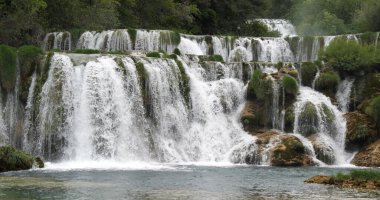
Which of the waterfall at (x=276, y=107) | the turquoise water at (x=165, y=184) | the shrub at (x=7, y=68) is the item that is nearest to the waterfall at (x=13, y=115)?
the shrub at (x=7, y=68)

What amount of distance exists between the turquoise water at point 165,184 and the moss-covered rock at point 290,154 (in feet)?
12.6

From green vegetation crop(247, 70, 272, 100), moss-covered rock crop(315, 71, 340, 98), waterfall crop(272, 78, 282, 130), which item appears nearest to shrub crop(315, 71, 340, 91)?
moss-covered rock crop(315, 71, 340, 98)

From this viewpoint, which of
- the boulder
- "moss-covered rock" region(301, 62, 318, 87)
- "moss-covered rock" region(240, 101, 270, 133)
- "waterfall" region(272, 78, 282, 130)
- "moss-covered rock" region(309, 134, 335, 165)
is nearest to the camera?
the boulder

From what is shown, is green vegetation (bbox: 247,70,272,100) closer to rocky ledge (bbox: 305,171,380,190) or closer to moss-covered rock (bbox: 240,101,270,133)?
moss-covered rock (bbox: 240,101,270,133)

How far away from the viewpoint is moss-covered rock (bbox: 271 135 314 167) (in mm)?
38094

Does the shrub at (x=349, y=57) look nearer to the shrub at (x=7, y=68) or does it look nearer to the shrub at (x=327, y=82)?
the shrub at (x=327, y=82)

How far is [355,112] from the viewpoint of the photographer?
4309 centimetres

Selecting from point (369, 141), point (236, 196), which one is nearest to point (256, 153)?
point (369, 141)

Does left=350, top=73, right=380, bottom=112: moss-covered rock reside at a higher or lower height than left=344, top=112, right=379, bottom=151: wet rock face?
higher

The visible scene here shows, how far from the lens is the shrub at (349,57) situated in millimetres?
46156

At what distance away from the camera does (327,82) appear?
4566 centimetres

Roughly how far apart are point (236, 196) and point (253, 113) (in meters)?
21.3

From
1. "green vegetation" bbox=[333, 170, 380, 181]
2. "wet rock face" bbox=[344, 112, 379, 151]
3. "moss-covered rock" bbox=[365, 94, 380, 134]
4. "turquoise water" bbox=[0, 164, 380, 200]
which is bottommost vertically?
"turquoise water" bbox=[0, 164, 380, 200]

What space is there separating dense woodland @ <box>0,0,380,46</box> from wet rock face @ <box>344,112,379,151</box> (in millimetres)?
21477
